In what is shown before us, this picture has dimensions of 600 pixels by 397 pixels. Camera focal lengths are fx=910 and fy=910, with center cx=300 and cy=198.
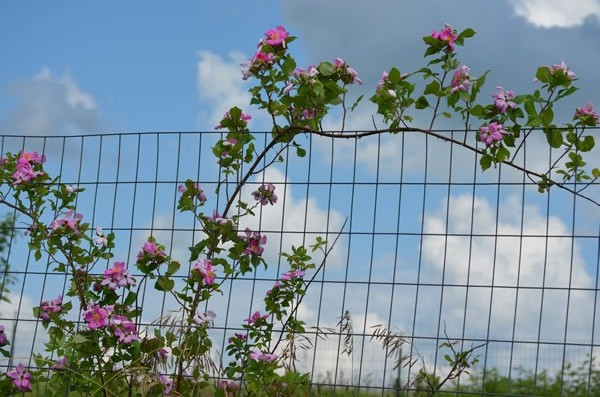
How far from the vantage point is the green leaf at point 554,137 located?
12.5 feet

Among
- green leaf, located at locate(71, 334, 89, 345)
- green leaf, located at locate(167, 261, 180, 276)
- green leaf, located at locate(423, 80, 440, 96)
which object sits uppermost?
green leaf, located at locate(423, 80, 440, 96)

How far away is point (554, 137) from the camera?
150 inches

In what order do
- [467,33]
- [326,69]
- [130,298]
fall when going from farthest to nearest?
1. [130,298]
2. [326,69]
3. [467,33]

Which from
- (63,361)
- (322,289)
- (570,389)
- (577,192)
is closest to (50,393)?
(63,361)

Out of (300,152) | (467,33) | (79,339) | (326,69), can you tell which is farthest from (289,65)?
(79,339)

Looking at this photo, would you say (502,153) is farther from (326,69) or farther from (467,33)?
(326,69)

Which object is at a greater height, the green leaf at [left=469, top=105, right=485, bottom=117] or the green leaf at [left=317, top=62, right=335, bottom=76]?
the green leaf at [left=317, top=62, right=335, bottom=76]

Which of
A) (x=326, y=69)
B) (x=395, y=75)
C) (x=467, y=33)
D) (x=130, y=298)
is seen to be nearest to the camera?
(x=467, y=33)

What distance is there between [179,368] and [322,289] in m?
0.69

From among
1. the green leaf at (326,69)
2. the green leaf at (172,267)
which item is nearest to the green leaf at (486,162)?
the green leaf at (326,69)

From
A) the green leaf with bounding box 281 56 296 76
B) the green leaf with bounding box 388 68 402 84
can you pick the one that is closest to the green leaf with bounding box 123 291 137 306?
the green leaf with bounding box 281 56 296 76

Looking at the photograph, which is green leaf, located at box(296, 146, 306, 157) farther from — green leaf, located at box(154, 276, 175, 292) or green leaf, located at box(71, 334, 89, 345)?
green leaf, located at box(71, 334, 89, 345)

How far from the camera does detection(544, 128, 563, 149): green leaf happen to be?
380cm

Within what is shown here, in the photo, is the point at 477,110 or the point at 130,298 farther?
the point at 130,298
